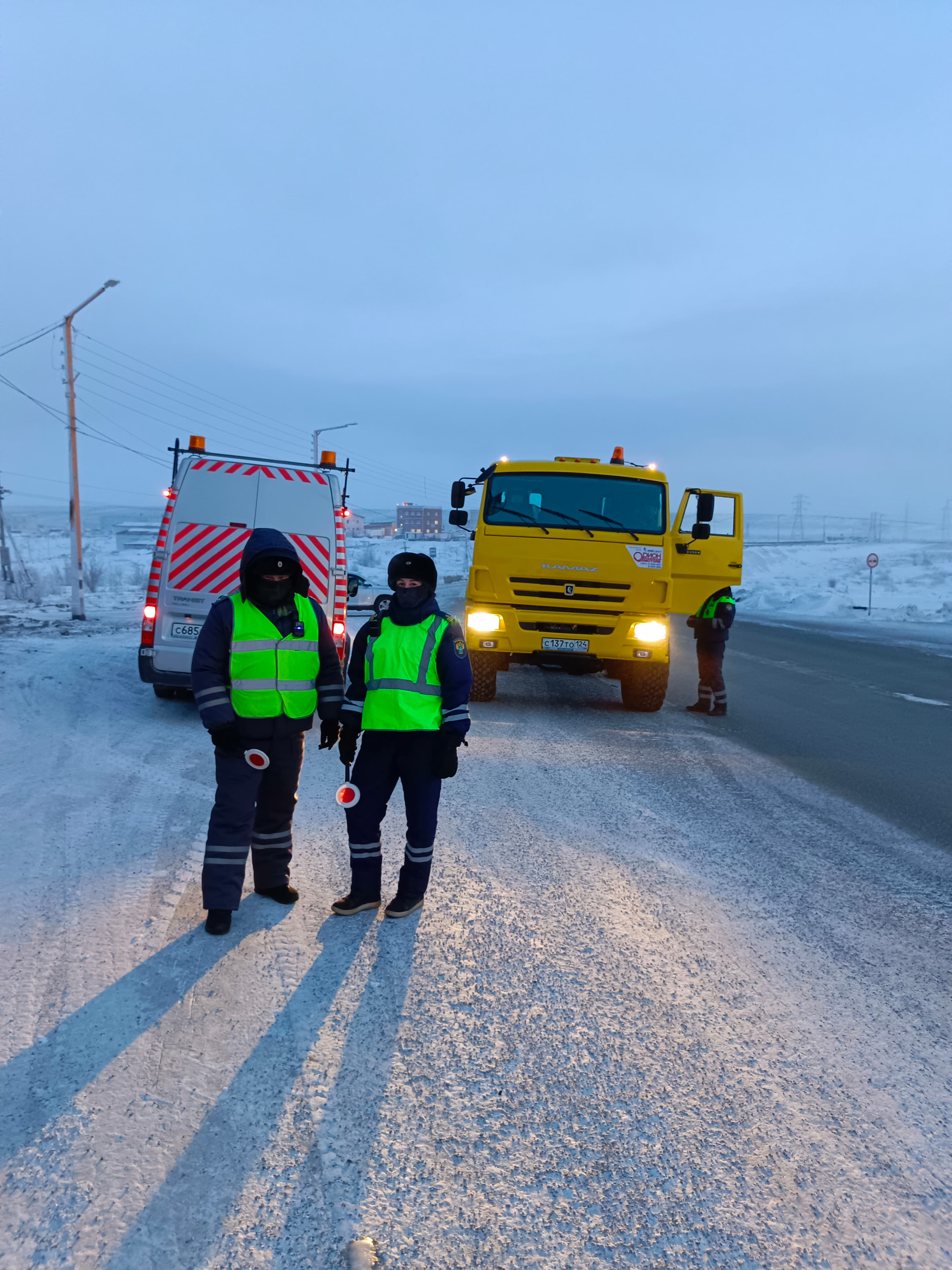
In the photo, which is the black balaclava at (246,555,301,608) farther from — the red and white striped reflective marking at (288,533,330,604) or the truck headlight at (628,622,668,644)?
Answer: the truck headlight at (628,622,668,644)

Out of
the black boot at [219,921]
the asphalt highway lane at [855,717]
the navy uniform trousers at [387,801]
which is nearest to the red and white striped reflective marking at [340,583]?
the asphalt highway lane at [855,717]

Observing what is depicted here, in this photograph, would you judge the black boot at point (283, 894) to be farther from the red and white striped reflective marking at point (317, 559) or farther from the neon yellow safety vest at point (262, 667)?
the red and white striped reflective marking at point (317, 559)

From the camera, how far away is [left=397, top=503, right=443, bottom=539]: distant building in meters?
141

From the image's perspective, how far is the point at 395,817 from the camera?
5.29 metres

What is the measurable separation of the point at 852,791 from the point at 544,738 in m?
2.73

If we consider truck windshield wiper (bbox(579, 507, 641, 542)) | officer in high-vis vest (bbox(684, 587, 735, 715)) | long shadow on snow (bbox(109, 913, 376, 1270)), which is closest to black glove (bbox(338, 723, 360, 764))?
long shadow on snow (bbox(109, 913, 376, 1270))

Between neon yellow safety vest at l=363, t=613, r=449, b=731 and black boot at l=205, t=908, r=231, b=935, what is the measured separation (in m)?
1.00

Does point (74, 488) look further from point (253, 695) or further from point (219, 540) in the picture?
point (253, 695)

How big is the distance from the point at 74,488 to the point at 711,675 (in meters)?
16.4

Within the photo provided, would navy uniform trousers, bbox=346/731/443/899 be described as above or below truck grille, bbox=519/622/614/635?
below

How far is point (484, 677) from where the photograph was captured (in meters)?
9.37

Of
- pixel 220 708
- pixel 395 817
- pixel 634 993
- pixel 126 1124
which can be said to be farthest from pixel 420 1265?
pixel 395 817

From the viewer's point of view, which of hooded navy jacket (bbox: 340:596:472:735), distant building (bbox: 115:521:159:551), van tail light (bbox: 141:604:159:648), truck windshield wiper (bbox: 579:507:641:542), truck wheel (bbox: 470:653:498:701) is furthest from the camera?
distant building (bbox: 115:521:159:551)

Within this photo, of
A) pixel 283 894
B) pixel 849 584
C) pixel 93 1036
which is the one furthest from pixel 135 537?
pixel 93 1036
